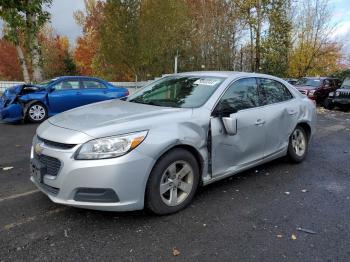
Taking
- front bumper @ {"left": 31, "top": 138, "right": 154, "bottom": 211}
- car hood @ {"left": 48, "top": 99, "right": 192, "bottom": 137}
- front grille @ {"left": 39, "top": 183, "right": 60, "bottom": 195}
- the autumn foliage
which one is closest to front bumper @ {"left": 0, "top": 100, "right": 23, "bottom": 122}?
car hood @ {"left": 48, "top": 99, "right": 192, "bottom": 137}

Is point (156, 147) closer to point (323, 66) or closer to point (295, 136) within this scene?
point (295, 136)

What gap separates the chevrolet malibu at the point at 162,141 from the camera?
11.0ft

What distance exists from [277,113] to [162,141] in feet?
7.46

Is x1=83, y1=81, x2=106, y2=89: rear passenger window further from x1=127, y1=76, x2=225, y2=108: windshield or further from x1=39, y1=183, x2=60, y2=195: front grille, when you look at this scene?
x1=39, y1=183, x2=60, y2=195: front grille

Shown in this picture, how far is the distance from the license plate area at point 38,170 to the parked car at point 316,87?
→ 15.8 metres

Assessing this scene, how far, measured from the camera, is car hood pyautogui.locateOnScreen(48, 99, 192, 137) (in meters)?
3.49

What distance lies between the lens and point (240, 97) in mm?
4715

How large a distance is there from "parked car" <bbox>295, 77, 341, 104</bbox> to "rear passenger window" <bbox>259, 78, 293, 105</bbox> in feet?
41.6

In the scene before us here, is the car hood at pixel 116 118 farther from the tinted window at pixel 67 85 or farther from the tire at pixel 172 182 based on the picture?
the tinted window at pixel 67 85

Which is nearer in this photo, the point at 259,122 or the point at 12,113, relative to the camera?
the point at 259,122

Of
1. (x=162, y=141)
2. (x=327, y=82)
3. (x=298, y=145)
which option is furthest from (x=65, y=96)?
(x=327, y=82)

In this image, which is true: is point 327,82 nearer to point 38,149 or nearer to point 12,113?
point 12,113

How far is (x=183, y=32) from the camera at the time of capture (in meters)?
22.5

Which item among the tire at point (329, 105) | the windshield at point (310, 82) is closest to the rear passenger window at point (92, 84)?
the tire at point (329, 105)
